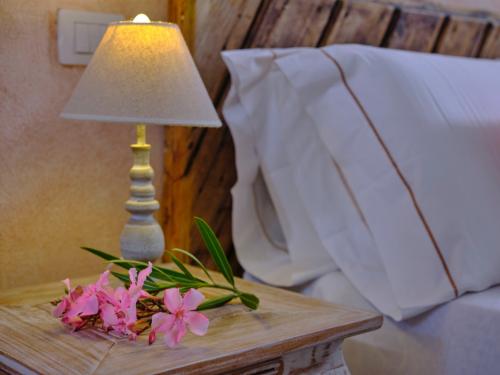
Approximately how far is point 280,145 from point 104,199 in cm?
32

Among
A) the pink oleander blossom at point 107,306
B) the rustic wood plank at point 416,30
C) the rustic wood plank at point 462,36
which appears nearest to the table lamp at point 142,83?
the pink oleander blossom at point 107,306

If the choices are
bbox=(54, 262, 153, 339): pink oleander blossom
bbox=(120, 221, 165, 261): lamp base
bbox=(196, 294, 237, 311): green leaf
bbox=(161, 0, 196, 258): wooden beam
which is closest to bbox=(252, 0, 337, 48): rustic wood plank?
bbox=(161, 0, 196, 258): wooden beam

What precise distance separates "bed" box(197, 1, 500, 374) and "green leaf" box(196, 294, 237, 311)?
Answer: 11.6 inches

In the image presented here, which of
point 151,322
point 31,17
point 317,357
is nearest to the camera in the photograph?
point 151,322

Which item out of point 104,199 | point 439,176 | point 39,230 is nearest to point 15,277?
point 39,230

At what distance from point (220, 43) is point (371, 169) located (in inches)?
14.8

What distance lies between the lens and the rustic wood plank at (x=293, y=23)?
1613mm

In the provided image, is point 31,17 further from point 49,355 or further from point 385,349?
point 385,349

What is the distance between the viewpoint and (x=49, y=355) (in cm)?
96

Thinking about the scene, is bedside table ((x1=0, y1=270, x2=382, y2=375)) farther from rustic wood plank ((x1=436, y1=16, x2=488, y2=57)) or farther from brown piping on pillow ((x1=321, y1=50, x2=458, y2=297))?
rustic wood plank ((x1=436, y1=16, x2=488, y2=57))

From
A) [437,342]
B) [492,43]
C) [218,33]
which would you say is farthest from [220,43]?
[492,43]

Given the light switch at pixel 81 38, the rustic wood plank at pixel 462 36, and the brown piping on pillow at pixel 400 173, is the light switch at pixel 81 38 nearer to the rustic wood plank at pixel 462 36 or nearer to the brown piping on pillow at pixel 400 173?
the brown piping on pillow at pixel 400 173

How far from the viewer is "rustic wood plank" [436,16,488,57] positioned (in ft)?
6.35

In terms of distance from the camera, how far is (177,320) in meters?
1.00
